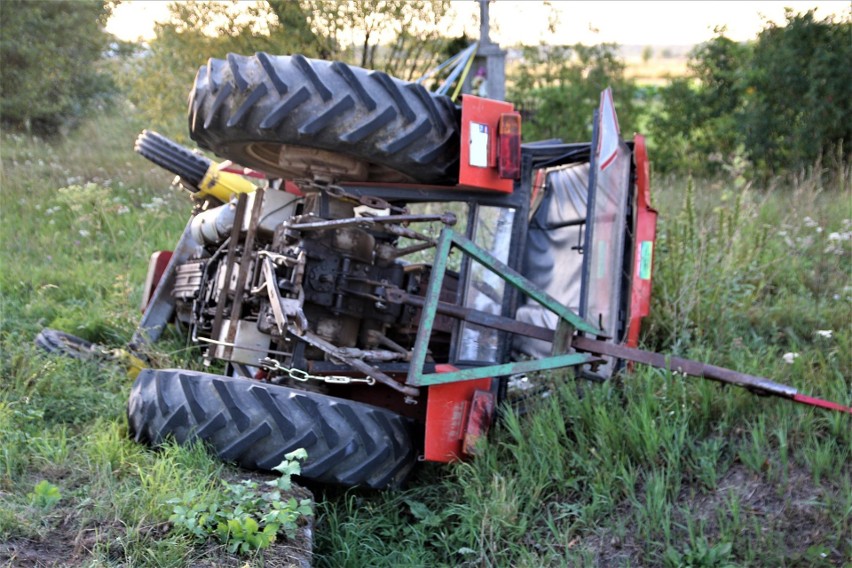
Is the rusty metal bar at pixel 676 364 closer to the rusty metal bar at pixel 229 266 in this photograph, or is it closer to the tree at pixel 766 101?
the rusty metal bar at pixel 229 266

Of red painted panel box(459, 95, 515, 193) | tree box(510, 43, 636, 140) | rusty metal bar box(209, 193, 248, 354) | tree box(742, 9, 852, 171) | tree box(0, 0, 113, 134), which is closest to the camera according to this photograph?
red painted panel box(459, 95, 515, 193)

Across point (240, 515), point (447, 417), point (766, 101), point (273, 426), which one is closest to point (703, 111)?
point (766, 101)

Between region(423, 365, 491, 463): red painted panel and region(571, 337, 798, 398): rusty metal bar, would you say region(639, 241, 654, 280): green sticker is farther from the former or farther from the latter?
region(423, 365, 491, 463): red painted panel

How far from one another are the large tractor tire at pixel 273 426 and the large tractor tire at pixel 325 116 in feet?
3.96

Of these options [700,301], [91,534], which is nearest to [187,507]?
[91,534]

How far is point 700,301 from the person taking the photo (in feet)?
18.0

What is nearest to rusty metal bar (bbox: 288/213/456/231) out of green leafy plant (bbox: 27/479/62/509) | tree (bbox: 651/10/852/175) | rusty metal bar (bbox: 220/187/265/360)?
rusty metal bar (bbox: 220/187/265/360)

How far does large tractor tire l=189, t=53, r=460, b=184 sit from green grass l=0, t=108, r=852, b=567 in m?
1.45

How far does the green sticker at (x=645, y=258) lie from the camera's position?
4.80 meters

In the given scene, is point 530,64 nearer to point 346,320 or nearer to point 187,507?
point 346,320

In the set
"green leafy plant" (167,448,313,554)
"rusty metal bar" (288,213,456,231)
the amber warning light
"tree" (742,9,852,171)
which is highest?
"tree" (742,9,852,171)

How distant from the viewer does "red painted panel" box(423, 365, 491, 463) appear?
174 inches

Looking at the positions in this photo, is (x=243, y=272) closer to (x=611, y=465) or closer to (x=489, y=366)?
(x=489, y=366)

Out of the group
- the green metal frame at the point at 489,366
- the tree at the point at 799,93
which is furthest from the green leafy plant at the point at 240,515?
the tree at the point at 799,93
